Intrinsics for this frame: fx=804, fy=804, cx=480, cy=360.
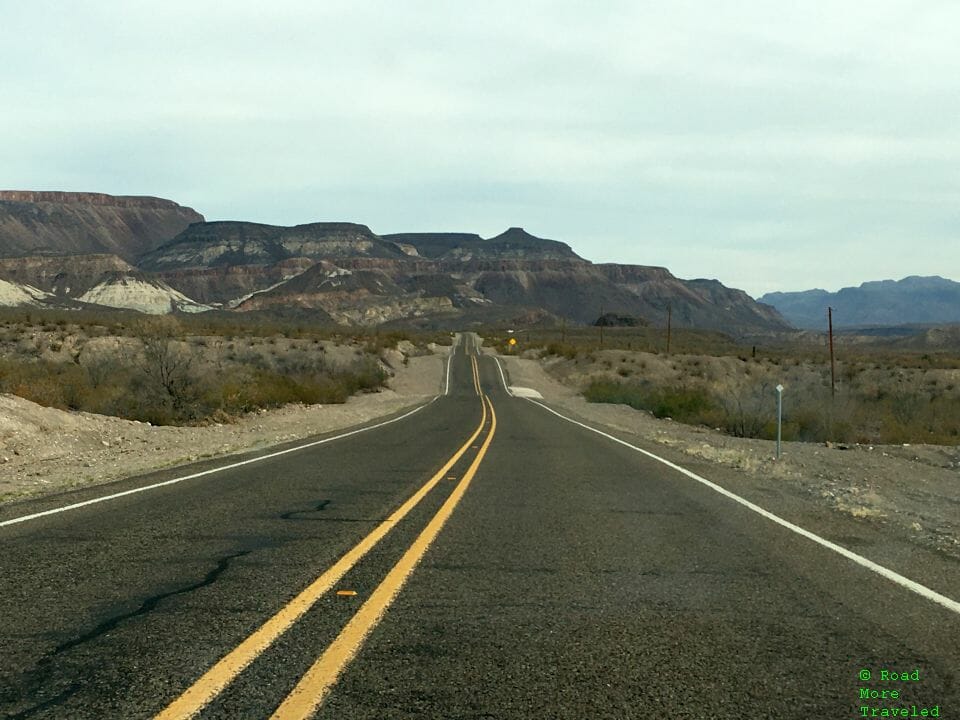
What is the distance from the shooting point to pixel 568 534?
8070mm

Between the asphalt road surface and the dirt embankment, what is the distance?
1.66 m

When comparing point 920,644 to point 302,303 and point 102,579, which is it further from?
point 302,303

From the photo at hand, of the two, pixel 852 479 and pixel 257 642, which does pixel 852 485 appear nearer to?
pixel 852 479

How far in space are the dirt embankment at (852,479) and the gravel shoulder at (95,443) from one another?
9.72 metres

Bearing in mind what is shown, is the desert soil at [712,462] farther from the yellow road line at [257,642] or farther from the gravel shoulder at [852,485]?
the yellow road line at [257,642]

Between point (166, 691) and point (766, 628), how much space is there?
3.55 m

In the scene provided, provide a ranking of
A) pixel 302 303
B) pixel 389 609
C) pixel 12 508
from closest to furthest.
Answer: pixel 389 609
pixel 12 508
pixel 302 303

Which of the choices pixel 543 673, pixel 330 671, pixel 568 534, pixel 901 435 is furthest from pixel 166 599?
pixel 901 435

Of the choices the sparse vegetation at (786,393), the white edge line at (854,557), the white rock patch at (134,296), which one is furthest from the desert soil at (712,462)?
the white rock patch at (134,296)

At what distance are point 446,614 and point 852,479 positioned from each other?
39.9 feet

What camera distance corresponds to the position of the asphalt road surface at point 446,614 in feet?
12.9

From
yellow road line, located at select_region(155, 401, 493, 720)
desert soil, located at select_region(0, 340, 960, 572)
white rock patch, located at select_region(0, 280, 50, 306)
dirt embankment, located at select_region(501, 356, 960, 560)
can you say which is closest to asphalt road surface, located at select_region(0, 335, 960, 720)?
yellow road line, located at select_region(155, 401, 493, 720)

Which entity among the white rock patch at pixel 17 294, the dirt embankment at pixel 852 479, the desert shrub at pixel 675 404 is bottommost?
the desert shrub at pixel 675 404

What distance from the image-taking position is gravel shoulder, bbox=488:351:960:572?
8.77 meters
